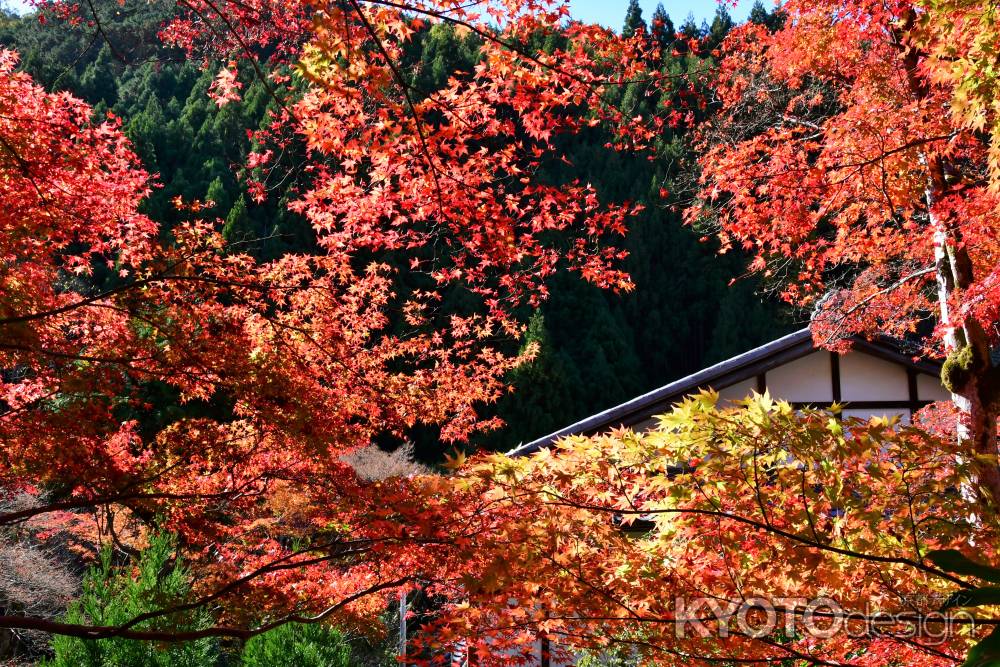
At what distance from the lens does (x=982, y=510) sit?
3135 millimetres

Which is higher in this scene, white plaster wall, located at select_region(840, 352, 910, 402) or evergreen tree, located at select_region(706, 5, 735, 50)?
evergreen tree, located at select_region(706, 5, 735, 50)

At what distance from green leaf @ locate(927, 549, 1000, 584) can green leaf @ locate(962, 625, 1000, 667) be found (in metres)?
0.09

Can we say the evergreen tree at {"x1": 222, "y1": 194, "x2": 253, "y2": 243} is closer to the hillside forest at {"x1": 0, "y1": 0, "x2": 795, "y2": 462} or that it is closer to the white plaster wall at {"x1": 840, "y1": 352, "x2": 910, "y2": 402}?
the hillside forest at {"x1": 0, "y1": 0, "x2": 795, "y2": 462}

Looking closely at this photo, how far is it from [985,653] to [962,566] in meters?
0.13

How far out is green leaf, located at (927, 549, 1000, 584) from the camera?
3.08 feet

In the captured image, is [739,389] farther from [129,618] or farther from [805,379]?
[129,618]

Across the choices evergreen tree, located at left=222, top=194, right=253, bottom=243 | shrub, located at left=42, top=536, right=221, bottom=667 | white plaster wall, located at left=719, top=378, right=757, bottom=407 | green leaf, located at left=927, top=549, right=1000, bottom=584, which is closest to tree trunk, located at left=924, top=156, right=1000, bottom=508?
white plaster wall, located at left=719, top=378, right=757, bottom=407

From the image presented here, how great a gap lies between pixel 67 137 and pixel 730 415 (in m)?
3.75

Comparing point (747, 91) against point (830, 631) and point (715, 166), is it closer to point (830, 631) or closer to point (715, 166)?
point (715, 166)

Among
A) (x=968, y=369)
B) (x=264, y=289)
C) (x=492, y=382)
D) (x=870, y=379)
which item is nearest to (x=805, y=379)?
(x=870, y=379)

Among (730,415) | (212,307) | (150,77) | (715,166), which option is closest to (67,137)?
(212,307)

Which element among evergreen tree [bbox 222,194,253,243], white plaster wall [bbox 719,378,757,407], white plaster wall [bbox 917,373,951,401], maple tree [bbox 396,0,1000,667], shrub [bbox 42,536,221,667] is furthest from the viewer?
evergreen tree [bbox 222,194,253,243]

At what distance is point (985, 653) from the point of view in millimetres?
841

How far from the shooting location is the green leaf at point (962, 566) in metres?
0.94
